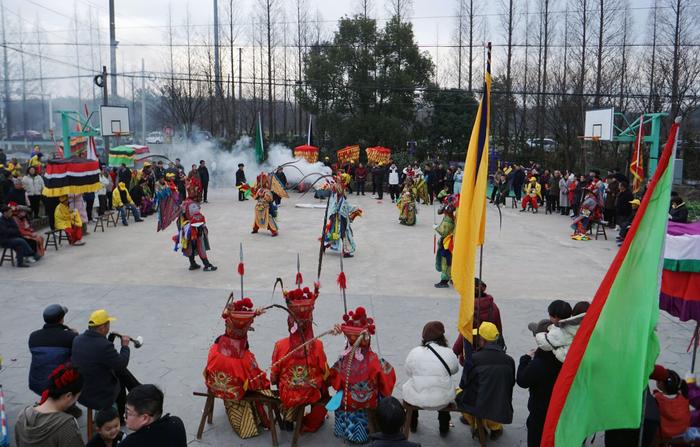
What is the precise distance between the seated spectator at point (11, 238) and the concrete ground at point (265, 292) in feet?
1.14

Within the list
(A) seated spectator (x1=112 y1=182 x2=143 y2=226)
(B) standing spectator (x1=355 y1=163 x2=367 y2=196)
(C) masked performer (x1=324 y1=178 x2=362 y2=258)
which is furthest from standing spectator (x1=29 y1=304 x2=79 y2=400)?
(B) standing spectator (x1=355 y1=163 x2=367 y2=196)

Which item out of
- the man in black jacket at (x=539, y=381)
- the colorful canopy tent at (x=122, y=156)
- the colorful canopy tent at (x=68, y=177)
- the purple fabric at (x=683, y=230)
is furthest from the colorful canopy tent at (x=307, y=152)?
the man in black jacket at (x=539, y=381)

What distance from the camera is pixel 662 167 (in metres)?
3.72

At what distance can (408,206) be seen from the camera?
1778cm

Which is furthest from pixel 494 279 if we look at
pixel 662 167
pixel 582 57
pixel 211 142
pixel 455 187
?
pixel 211 142

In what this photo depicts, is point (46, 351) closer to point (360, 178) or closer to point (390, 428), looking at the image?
point (390, 428)

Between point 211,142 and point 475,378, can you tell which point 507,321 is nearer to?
point 475,378

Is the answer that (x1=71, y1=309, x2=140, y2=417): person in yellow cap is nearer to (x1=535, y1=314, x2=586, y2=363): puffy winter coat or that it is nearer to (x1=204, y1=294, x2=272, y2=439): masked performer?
(x1=204, y1=294, x2=272, y2=439): masked performer

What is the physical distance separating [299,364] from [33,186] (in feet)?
43.2

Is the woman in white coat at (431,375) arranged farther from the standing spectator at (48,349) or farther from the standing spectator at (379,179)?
the standing spectator at (379,179)

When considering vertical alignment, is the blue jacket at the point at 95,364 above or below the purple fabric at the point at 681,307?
below

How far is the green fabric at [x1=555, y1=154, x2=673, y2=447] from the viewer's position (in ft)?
11.3

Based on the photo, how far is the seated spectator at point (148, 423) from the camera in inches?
138

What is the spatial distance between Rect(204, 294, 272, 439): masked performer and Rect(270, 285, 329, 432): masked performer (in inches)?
8.6
